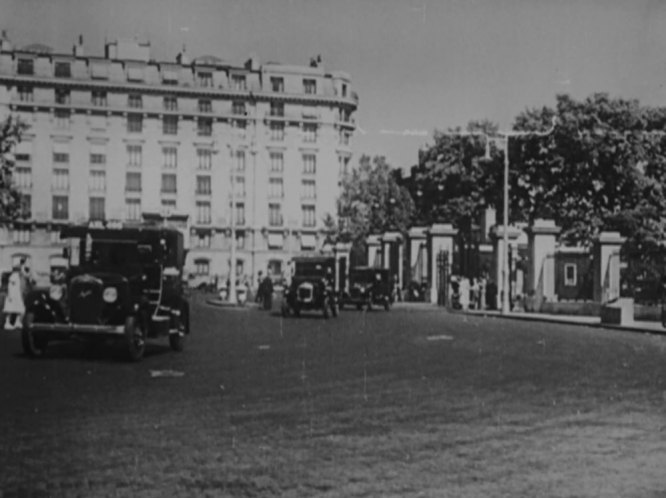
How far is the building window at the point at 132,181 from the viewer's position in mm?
29609

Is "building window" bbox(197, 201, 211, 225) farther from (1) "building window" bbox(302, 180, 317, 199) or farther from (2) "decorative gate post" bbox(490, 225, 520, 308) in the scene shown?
(2) "decorative gate post" bbox(490, 225, 520, 308)

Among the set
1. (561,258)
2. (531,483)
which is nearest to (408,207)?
(561,258)

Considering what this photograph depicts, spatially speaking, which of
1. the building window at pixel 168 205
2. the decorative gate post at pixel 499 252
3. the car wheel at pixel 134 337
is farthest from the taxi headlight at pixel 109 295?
the decorative gate post at pixel 499 252

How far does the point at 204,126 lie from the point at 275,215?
1551 cm

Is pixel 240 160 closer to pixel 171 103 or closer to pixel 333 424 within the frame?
pixel 171 103

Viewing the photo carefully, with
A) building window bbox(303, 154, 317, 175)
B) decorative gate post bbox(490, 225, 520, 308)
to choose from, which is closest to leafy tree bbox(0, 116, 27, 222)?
decorative gate post bbox(490, 225, 520, 308)

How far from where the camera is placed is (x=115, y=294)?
14.9m

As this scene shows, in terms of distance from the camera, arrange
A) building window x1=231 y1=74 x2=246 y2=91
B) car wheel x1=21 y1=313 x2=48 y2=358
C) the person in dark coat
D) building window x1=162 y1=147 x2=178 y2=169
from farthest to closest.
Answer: building window x1=231 y1=74 x2=246 y2=91 → the person in dark coat → building window x1=162 y1=147 x2=178 y2=169 → car wheel x1=21 y1=313 x2=48 y2=358

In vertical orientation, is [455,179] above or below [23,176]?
above

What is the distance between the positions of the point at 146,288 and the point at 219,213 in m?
36.1

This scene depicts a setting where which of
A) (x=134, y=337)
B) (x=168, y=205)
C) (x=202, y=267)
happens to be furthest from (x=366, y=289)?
(x=202, y=267)

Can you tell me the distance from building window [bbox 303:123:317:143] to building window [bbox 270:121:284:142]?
2.18 meters

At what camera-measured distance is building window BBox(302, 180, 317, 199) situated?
198 ft

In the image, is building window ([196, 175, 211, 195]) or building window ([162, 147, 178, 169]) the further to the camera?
building window ([196, 175, 211, 195])
